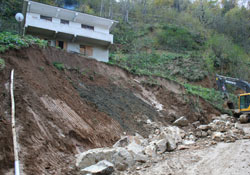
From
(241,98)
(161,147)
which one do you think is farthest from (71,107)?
(241,98)

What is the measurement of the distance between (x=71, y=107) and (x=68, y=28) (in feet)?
43.4

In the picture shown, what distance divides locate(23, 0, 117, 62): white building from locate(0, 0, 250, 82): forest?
1.93 meters

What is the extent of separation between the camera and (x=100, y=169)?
6.72m

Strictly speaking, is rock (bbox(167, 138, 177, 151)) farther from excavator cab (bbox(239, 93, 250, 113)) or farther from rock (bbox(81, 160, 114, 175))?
excavator cab (bbox(239, 93, 250, 113))

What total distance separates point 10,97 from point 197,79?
76.0 ft

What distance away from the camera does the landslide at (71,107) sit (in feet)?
24.6

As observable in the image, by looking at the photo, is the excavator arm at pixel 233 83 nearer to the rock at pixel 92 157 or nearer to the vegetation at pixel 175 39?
the vegetation at pixel 175 39

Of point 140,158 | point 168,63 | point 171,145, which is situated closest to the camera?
point 140,158

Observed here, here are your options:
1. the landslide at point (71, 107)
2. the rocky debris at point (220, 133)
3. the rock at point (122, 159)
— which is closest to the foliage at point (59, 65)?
the landslide at point (71, 107)

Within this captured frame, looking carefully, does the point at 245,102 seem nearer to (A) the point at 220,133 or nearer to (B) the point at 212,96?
(B) the point at 212,96

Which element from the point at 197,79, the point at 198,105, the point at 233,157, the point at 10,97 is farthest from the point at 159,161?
the point at 197,79

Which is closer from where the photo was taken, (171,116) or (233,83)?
(171,116)

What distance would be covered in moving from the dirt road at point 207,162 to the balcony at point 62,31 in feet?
54.7

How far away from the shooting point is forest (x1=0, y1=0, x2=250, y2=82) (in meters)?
27.8
